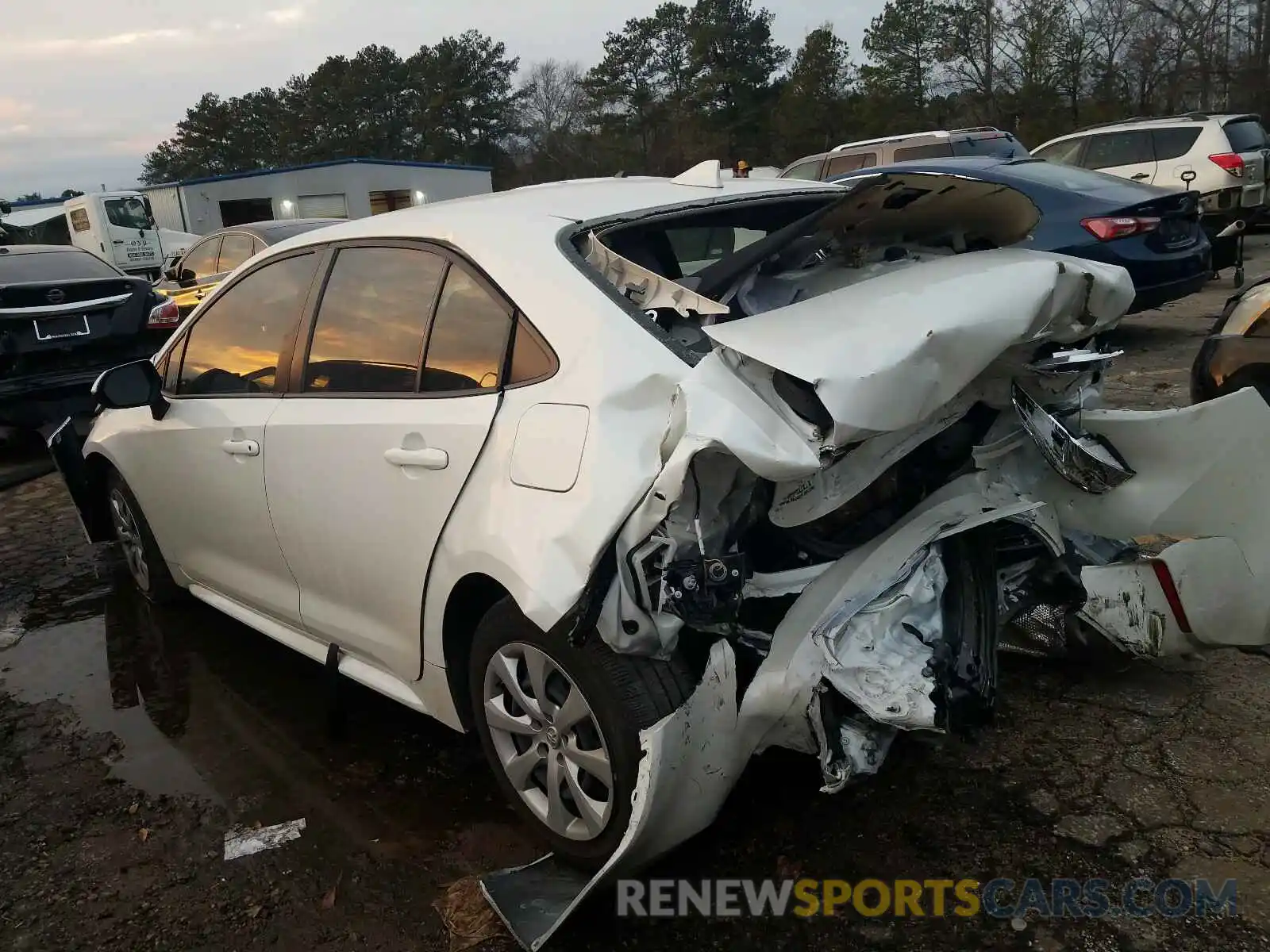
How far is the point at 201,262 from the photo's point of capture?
11.0 metres

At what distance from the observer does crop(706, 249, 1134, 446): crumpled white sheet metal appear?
1.90 meters

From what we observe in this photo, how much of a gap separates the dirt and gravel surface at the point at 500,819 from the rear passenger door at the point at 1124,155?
1042cm

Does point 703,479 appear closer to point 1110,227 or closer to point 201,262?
point 1110,227

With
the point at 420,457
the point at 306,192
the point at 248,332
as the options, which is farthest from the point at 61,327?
the point at 306,192

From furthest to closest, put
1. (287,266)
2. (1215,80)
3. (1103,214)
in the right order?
1. (1215,80)
2. (1103,214)
3. (287,266)

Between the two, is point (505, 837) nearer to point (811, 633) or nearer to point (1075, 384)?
point (811, 633)

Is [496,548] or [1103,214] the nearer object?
[496,548]

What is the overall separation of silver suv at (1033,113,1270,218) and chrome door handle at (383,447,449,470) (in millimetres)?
10931

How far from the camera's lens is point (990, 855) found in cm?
235

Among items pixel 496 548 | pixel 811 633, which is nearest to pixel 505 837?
pixel 496 548

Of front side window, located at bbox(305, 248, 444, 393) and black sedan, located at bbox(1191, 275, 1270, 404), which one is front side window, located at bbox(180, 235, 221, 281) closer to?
front side window, located at bbox(305, 248, 444, 393)

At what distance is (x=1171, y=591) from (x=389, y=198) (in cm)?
3171

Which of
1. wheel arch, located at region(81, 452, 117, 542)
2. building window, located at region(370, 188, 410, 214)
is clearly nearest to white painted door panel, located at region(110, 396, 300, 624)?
wheel arch, located at region(81, 452, 117, 542)

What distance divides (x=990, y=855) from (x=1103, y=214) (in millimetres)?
5798
